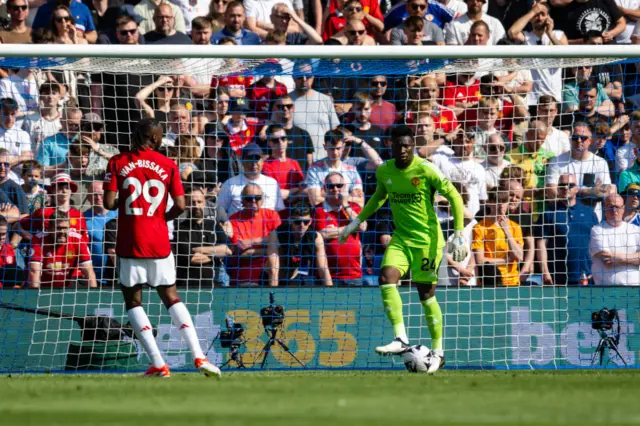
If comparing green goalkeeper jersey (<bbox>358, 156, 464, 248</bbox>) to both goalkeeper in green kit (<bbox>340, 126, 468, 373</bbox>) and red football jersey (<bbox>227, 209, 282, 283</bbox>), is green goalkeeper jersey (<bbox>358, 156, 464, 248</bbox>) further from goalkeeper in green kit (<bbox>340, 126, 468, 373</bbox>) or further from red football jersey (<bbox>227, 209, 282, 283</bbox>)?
red football jersey (<bbox>227, 209, 282, 283</bbox>)

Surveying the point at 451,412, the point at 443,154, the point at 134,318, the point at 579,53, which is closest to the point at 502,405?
the point at 451,412

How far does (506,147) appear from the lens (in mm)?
13031

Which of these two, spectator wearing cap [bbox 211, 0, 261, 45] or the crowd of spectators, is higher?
spectator wearing cap [bbox 211, 0, 261, 45]

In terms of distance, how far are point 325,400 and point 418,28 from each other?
28.8 ft

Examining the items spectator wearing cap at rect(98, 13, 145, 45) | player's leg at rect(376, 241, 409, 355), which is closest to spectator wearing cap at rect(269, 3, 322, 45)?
spectator wearing cap at rect(98, 13, 145, 45)

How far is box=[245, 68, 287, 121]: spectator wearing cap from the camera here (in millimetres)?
13084

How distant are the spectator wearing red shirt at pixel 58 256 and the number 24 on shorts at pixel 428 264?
3.72 metres

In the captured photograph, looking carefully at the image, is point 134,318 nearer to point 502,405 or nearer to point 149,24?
point 502,405

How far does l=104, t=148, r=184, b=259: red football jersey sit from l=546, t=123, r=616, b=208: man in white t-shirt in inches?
204

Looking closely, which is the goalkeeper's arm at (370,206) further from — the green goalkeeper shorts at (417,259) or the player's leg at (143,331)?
the player's leg at (143,331)

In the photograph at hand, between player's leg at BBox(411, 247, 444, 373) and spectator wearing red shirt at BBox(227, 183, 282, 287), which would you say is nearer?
player's leg at BBox(411, 247, 444, 373)

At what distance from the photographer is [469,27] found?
50.2ft

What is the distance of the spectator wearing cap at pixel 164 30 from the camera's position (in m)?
14.2

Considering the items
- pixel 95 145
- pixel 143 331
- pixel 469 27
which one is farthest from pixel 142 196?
pixel 469 27
